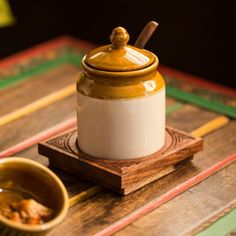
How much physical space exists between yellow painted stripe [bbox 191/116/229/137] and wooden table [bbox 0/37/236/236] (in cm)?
1

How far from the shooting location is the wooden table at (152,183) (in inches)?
51.7

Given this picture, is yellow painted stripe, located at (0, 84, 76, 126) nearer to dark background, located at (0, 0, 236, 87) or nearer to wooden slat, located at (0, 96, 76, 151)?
wooden slat, located at (0, 96, 76, 151)

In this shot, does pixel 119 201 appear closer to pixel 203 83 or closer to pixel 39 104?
pixel 39 104

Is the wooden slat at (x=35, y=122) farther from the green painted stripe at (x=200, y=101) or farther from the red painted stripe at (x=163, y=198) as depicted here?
the red painted stripe at (x=163, y=198)

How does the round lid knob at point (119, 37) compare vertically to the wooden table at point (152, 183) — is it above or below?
above

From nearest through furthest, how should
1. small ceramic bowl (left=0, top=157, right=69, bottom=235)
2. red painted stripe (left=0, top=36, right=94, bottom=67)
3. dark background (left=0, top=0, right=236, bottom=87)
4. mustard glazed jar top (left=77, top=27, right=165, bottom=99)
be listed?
1. small ceramic bowl (left=0, top=157, right=69, bottom=235)
2. mustard glazed jar top (left=77, top=27, right=165, bottom=99)
3. red painted stripe (left=0, top=36, right=94, bottom=67)
4. dark background (left=0, top=0, right=236, bottom=87)

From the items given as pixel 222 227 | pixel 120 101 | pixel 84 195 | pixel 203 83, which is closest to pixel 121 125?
pixel 120 101

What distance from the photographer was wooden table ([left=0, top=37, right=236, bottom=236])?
1.31 m

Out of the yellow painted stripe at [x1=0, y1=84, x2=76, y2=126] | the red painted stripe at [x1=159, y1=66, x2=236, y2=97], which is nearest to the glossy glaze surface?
the yellow painted stripe at [x1=0, y1=84, x2=76, y2=126]

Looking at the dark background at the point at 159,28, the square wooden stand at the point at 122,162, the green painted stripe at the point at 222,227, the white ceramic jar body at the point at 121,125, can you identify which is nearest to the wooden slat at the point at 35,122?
the square wooden stand at the point at 122,162

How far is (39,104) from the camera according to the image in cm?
183

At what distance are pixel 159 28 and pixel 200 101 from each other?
67 centimetres

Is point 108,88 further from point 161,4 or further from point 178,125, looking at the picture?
point 161,4

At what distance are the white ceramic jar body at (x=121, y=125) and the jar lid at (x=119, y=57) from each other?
0.20ft
